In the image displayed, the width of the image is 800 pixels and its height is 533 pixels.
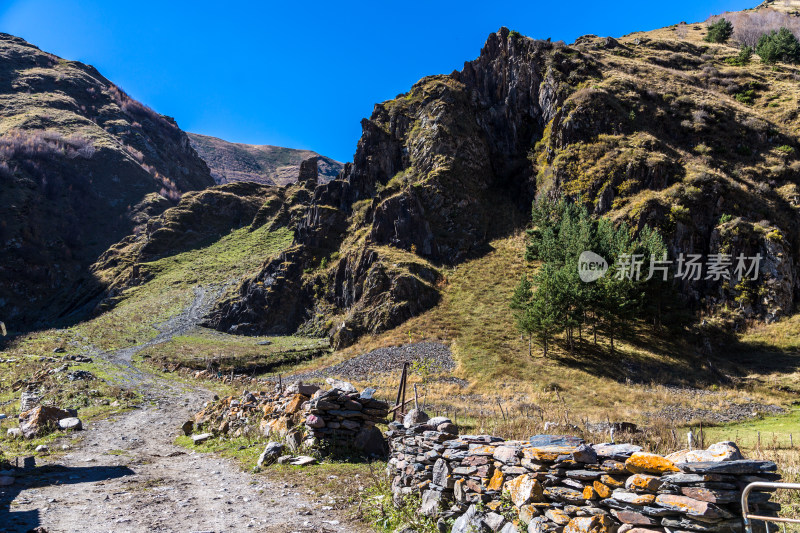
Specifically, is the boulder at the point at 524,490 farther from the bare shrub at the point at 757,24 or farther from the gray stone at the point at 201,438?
the bare shrub at the point at 757,24

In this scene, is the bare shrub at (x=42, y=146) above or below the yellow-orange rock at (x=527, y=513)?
above

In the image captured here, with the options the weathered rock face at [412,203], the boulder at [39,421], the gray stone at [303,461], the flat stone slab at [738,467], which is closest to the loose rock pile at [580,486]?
the flat stone slab at [738,467]

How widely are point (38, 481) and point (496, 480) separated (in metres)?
13.6

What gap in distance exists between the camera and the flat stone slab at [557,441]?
6.59m

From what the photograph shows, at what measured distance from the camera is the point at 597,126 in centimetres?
6172

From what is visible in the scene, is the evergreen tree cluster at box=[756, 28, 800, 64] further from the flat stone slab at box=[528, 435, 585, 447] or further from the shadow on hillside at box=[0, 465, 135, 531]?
the shadow on hillside at box=[0, 465, 135, 531]

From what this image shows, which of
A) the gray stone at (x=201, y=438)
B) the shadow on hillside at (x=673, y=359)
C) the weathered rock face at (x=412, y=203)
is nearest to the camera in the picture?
the gray stone at (x=201, y=438)

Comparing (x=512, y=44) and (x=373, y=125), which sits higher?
(x=512, y=44)

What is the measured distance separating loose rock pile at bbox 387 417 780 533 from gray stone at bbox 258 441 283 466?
5887 mm

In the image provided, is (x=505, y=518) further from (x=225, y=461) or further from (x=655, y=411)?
(x=655, y=411)

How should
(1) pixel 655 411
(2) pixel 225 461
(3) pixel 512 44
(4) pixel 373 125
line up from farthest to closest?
1. (4) pixel 373 125
2. (3) pixel 512 44
3. (1) pixel 655 411
4. (2) pixel 225 461

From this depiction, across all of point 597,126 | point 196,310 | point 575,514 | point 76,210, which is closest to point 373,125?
point 597,126

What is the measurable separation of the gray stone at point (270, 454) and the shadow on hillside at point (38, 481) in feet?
14.1

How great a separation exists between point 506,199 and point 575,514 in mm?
70987
